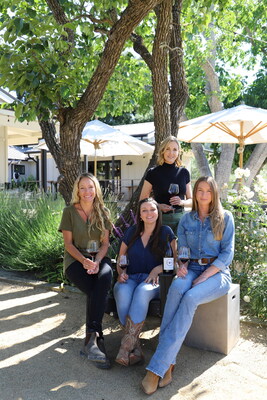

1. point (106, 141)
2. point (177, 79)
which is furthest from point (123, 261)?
point (106, 141)

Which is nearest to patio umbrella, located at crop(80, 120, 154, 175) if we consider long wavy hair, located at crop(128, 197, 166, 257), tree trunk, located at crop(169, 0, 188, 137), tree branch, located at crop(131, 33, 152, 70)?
tree branch, located at crop(131, 33, 152, 70)

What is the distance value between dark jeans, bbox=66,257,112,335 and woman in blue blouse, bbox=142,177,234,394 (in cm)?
63

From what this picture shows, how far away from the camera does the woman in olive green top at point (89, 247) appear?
3.50 m

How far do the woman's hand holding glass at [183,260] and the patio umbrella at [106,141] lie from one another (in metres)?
7.65

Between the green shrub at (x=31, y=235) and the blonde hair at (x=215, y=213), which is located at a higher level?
the blonde hair at (x=215, y=213)

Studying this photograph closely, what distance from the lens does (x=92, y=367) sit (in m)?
3.29

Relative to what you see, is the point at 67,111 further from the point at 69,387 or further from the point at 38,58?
the point at 69,387

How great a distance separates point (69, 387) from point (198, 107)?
10.1 m

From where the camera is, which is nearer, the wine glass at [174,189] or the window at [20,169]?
the wine glass at [174,189]

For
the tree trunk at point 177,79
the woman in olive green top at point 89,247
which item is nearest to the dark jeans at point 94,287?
the woman in olive green top at point 89,247

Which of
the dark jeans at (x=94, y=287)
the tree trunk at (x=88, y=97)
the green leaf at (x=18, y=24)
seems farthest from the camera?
the tree trunk at (x=88, y=97)

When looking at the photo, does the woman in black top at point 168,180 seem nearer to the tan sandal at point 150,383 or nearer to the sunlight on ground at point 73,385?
the tan sandal at point 150,383

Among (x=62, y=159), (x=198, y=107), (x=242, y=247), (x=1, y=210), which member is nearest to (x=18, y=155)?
(x=198, y=107)

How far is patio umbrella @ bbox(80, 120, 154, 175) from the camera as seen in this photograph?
11016 millimetres
